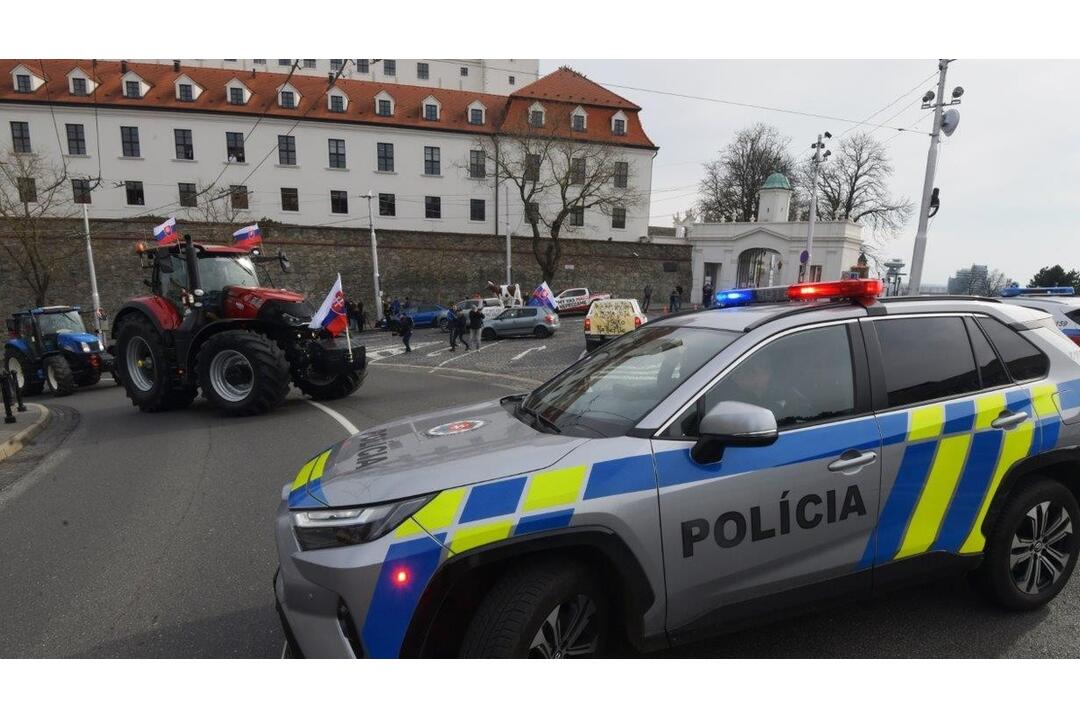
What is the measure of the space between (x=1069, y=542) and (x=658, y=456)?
9.16 feet

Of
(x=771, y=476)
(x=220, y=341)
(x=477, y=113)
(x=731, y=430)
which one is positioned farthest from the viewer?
(x=477, y=113)

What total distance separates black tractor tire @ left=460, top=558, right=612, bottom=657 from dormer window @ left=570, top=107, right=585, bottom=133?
48.7m

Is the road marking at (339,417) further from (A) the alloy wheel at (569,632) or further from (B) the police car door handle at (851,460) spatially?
(B) the police car door handle at (851,460)

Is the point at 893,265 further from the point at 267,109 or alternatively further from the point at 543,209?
the point at 267,109

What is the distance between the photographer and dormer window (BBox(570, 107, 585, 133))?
4688 centimetres

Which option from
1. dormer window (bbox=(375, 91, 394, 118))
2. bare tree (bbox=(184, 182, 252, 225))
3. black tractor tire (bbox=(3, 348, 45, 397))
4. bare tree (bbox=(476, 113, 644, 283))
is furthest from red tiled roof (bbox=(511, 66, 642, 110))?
black tractor tire (bbox=(3, 348, 45, 397))

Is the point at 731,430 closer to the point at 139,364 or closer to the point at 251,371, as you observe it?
the point at 251,371

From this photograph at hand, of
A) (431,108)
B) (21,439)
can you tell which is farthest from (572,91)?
(21,439)

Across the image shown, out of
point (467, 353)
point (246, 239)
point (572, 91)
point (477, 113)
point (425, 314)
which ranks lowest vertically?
point (425, 314)

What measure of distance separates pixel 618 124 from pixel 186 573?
5025cm

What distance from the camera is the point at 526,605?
2119 mm

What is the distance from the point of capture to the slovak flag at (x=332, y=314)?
9.47m

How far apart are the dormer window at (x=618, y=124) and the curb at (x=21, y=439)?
46156mm
